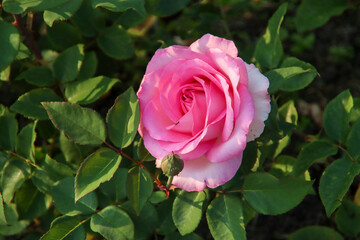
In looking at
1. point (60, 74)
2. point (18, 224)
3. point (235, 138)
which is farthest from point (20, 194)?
point (235, 138)

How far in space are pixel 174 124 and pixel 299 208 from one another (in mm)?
1226

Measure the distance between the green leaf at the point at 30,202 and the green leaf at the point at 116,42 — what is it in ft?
2.14

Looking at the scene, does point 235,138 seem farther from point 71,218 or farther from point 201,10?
point 201,10

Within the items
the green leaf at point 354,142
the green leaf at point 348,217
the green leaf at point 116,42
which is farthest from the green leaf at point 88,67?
the green leaf at point 348,217

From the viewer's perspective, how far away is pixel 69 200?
50.6 inches

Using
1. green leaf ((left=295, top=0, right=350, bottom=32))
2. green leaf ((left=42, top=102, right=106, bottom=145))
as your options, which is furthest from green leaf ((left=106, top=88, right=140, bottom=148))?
green leaf ((left=295, top=0, right=350, bottom=32))

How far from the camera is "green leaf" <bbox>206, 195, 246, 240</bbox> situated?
1.15 metres

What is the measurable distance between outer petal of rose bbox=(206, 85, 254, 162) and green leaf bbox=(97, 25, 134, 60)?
2.69 feet

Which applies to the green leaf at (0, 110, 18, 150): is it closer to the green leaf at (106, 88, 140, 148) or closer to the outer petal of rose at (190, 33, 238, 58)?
the green leaf at (106, 88, 140, 148)

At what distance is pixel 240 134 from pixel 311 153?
50 cm

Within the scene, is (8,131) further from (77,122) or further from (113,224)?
(113,224)

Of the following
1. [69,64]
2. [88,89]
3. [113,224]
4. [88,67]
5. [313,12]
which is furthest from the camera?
[313,12]

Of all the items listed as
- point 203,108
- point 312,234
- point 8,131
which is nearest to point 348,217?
point 312,234

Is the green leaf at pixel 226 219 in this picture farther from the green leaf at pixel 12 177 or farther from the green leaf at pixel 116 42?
the green leaf at pixel 116 42
